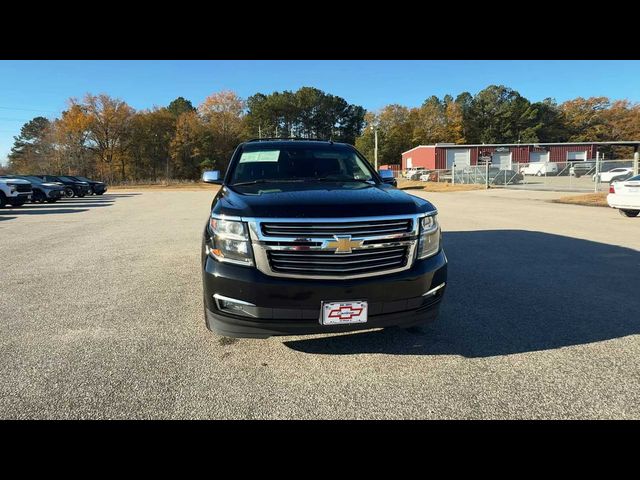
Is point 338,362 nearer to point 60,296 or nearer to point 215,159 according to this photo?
point 60,296

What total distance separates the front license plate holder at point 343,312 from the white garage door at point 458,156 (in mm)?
61229

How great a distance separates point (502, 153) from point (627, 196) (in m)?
53.5

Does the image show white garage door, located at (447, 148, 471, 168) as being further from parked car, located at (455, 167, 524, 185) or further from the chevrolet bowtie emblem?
the chevrolet bowtie emblem

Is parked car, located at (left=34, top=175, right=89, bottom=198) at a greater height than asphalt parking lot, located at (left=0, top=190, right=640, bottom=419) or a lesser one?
greater

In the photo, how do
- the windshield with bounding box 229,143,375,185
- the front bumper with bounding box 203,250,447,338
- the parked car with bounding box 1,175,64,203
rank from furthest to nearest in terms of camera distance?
the parked car with bounding box 1,175,64,203 → the windshield with bounding box 229,143,375,185 → the front bumper with bounding box 203,250,447,338

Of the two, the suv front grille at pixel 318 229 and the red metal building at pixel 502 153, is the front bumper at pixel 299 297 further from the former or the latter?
the red metal building at pixel 502 153

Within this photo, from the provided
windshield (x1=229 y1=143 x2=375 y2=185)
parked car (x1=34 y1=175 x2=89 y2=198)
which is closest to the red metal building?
parked car (x1=34 y1=175 x2=89 y2=198)

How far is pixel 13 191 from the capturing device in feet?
61.6

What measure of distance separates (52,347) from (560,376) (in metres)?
4.18

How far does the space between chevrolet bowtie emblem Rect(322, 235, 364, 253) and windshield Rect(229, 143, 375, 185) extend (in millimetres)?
1411

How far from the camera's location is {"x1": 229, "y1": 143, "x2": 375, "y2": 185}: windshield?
437 centimetres

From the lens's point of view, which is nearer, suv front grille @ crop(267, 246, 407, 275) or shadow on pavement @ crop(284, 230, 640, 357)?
suv front grille @ crop(267, 246, 407, 275)

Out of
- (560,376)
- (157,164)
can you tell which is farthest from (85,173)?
(560,376)

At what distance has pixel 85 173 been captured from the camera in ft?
220
